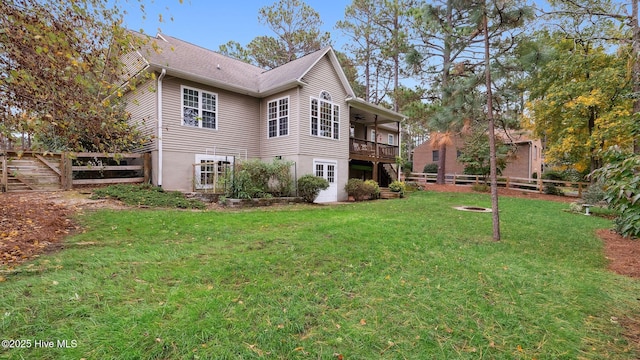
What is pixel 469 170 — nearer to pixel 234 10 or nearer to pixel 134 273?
pixel 234 10

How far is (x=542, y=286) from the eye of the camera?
3912 millimetres

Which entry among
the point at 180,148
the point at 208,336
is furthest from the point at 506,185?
the point at 208,336

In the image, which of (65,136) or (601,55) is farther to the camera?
(601,55)

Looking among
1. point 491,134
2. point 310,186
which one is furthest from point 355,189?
point 491,134

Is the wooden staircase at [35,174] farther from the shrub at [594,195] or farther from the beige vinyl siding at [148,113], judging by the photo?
the shrub at [594,195]

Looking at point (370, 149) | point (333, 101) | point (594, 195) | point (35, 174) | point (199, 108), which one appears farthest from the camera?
point (370, 149)

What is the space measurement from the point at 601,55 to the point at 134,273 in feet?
78.1

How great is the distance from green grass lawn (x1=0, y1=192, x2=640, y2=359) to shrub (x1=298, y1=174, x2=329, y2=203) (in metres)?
6.60

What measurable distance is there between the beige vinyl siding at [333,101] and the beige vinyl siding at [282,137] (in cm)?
29

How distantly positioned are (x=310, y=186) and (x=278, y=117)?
13.3 feet

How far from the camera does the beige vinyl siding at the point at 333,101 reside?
1325 cm

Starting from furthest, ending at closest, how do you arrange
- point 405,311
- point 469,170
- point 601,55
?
Result: point 469,170 → point 601,55 → point 405,311

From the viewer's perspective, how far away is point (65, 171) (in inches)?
409

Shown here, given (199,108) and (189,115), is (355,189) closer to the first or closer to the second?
(199,108)
